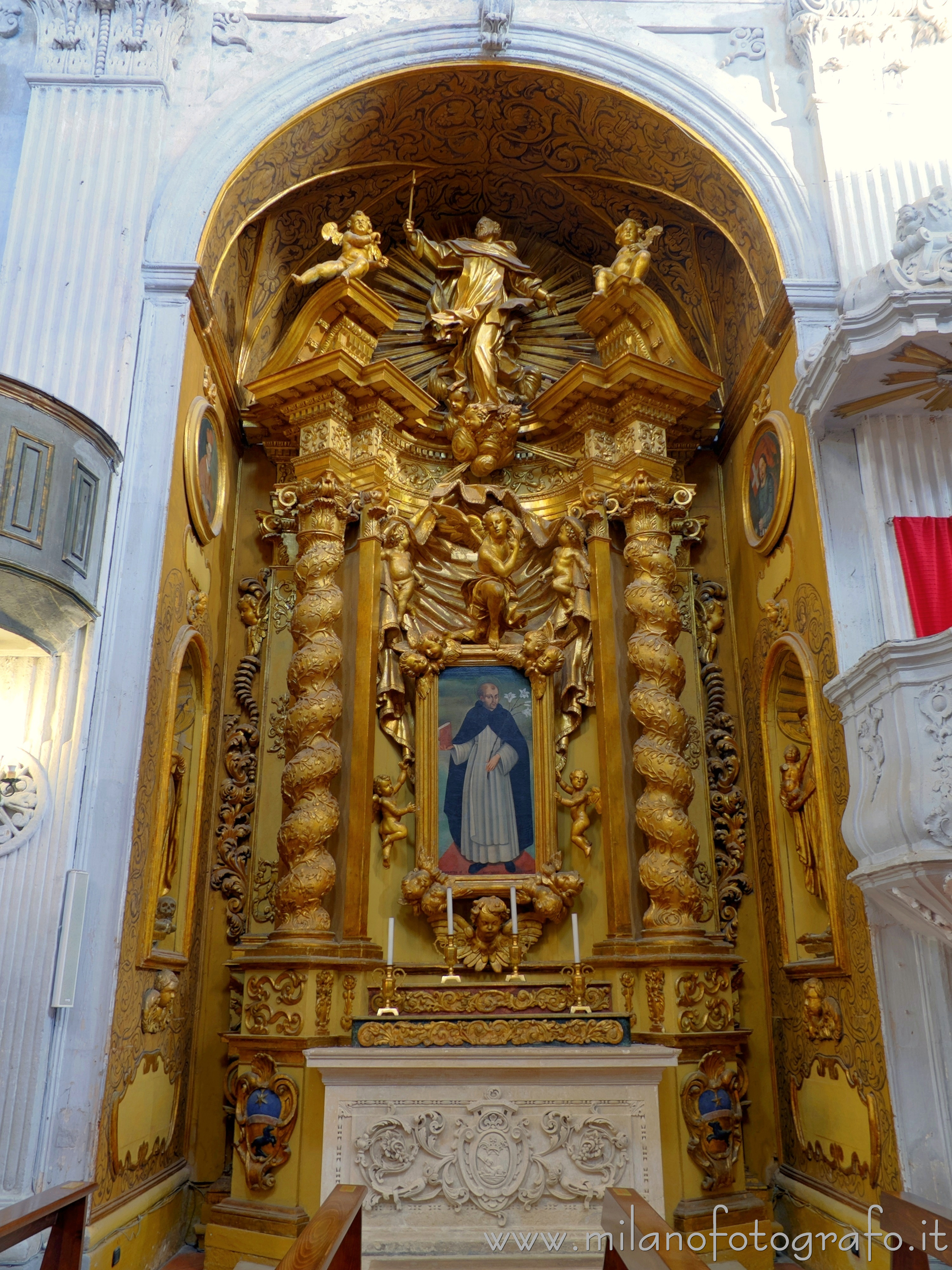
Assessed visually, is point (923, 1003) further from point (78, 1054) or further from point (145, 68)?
point (145, 68)

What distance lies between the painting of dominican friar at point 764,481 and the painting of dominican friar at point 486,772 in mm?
1961

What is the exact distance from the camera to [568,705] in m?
7.61

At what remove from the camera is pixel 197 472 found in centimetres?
664

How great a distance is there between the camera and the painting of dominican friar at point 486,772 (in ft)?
23.9

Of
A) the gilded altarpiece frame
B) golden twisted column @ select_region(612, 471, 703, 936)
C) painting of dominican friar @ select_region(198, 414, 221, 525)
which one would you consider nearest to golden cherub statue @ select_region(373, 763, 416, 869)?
the gilded altarpiece frame

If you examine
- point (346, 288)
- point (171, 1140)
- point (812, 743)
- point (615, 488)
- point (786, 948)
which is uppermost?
point (346, 288)

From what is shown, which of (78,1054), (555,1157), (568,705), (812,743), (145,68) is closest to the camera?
(78,1054)

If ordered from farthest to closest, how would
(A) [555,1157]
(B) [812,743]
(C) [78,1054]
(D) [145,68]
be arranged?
(D) [145,68] < (B) [812,743] < (A) [555,1157] < (C) [78,1054]

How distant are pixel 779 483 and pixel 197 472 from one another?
3630mm

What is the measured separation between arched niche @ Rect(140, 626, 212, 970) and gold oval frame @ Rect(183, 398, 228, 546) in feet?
2.35

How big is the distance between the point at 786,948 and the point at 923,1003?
4.92 feet

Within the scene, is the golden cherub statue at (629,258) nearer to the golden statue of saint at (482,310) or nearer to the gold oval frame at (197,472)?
the golden statue of saint at (482,310)

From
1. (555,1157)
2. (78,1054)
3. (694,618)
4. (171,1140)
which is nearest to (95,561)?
(78,1054)

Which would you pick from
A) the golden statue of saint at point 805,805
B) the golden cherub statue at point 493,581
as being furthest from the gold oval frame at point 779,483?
the golden cherub statue at point 493,581
